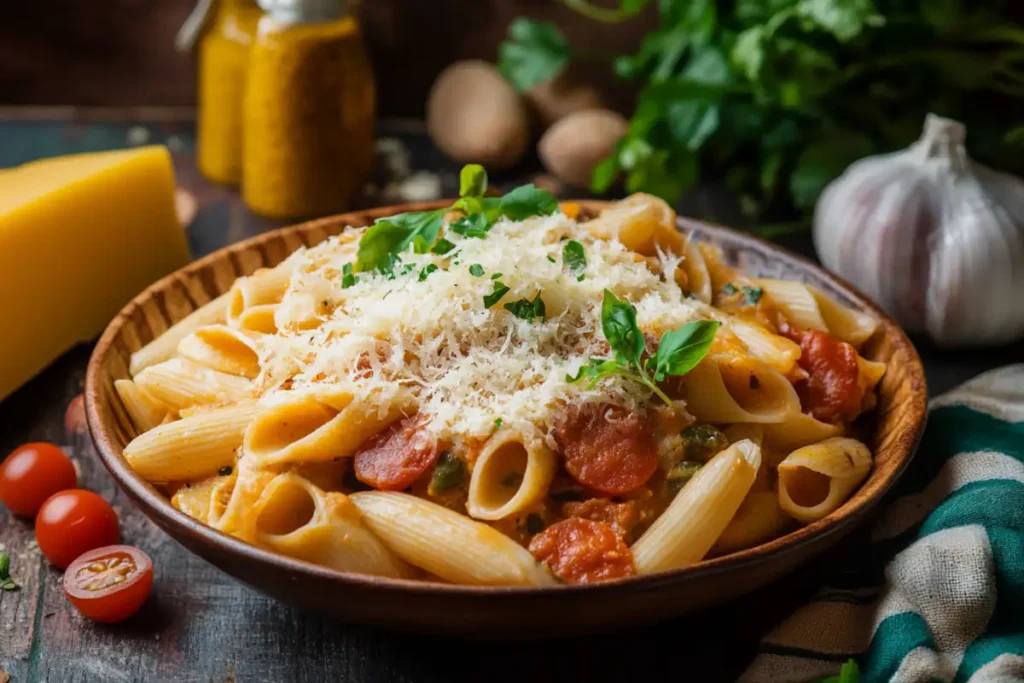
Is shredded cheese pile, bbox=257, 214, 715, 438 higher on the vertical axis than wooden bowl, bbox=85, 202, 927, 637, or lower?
higher

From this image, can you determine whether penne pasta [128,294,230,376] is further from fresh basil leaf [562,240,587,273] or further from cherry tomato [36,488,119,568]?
fresh basil leaf [562,240,587,273]

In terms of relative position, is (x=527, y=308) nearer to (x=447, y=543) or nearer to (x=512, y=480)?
(x=512, y=480)

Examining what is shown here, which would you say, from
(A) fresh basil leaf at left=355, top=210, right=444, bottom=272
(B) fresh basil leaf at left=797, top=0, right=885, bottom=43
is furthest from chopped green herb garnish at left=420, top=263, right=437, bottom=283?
(B) fresh basil leaf at left=797, top=0, right=885, bottom=43

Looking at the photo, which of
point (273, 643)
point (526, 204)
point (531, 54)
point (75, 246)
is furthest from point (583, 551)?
point (531, 54)

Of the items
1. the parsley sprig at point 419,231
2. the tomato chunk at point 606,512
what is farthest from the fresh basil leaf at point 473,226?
the tomato chunk at point 606,512

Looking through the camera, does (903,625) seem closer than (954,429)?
Yes

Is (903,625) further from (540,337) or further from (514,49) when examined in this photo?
(514,49)

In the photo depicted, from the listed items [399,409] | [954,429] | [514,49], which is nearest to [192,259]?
[514,49]

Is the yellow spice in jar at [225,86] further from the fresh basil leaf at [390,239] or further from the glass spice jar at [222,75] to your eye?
the fresh basil leaf at [390,239]
